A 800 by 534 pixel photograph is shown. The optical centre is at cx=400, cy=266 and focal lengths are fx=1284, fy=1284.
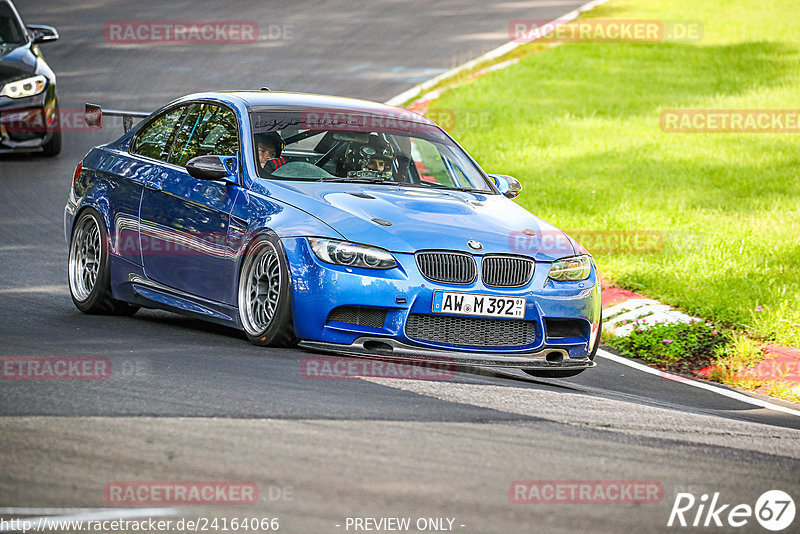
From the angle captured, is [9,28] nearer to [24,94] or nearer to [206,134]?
[24,94]

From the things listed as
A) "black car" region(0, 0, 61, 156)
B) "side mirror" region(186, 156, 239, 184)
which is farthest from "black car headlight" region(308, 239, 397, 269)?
"black car" region(0, 0, 61, 156)

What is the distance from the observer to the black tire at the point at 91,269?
9.36 metres

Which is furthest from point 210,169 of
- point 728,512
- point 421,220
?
point 728,512

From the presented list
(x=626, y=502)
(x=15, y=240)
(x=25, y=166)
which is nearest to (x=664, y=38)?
(x=25, y=166)

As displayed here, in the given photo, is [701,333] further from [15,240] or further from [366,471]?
[15,240]

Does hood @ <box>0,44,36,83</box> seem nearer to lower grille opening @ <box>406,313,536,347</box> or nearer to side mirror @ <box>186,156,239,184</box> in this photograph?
side mirror @ <box>186,156,239,184</box>

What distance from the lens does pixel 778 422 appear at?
299 inches

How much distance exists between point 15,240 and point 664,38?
53.4 ft

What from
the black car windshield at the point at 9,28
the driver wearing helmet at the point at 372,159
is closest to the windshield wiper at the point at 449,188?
the driver wearing helmet at the point at 372,159

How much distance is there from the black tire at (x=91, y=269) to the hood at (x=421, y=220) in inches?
75.5

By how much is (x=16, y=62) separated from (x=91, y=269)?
729 centimetres

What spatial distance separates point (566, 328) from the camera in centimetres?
789

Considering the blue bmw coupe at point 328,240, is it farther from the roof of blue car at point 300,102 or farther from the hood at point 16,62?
the hood at point 16,62

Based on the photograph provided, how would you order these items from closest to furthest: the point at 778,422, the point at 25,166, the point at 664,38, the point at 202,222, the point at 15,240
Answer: the point at 778,422
the point at 202,222
the point at 15,240
the point at 25,166
the point at 664,38
